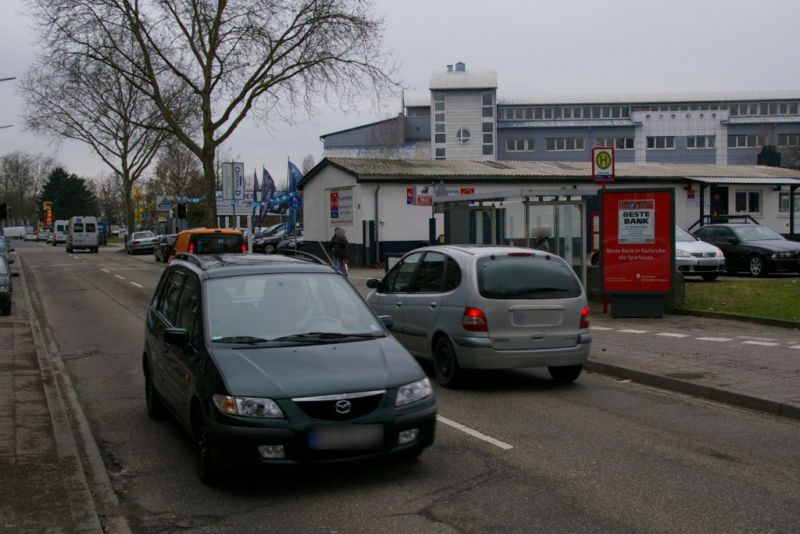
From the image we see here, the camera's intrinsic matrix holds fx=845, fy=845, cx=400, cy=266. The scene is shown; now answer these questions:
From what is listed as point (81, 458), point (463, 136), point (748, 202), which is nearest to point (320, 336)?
point (81, 458)

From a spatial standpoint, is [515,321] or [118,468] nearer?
[118,468]

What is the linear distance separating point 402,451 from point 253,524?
1.15 metres

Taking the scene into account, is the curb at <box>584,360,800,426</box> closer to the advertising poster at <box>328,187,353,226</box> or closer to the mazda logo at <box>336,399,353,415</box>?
the mazda logo at <box>336,399,353,415</box>

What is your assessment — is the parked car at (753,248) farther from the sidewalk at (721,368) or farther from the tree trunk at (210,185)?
the tree trunk at (210,185)

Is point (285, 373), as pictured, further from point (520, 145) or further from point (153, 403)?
point (520, 145)

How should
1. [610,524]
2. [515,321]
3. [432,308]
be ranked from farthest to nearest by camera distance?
[432,308]
[515,321]
[610,524]

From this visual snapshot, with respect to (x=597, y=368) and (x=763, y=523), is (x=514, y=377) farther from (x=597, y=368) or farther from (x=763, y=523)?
(x=763, y=523)

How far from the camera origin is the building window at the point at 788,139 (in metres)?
85.3

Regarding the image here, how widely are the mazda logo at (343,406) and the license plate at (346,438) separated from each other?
0.31 ft

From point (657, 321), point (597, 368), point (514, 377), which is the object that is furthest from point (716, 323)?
point (514, 377)

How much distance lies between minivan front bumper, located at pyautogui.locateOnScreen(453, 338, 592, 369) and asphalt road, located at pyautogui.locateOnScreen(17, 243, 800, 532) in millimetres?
339

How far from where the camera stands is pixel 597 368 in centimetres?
1087

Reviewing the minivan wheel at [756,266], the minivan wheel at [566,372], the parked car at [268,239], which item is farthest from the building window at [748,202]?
the minivan wheel at [566,372]

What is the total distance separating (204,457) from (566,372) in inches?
207
